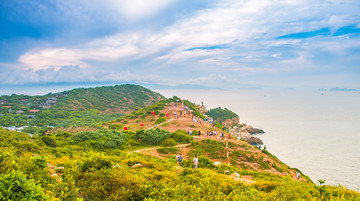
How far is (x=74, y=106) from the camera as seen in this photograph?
273ft

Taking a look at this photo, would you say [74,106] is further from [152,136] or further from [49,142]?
[49,142]

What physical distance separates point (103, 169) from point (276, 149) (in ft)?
163

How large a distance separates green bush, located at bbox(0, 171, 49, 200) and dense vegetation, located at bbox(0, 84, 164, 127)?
5233 centimetres

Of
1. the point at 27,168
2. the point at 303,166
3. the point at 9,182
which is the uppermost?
the point at 9,182

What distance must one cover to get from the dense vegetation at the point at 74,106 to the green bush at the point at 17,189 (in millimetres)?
52329

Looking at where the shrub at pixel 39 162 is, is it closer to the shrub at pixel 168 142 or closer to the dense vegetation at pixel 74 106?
the shrub at pixel 168 142

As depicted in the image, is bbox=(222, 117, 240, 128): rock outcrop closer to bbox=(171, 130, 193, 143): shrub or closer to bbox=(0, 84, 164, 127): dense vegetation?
bbox=(0, 84, 164, 127): dense vegetation

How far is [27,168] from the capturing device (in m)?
5.71

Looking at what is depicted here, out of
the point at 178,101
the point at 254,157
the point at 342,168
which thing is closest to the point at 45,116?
the point at 178,101

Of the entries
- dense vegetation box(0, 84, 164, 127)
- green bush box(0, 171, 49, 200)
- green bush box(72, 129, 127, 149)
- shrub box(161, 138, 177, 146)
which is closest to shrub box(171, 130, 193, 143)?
shrub box(161, 138, 177, 146)

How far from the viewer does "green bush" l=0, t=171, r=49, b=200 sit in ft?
10.7

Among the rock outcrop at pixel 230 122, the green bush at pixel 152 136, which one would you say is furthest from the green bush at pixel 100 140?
the rock outcrop at pixel 230 122

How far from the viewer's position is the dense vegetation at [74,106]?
2191 inches

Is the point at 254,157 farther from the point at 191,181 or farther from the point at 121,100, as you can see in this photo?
the point at 121,100
